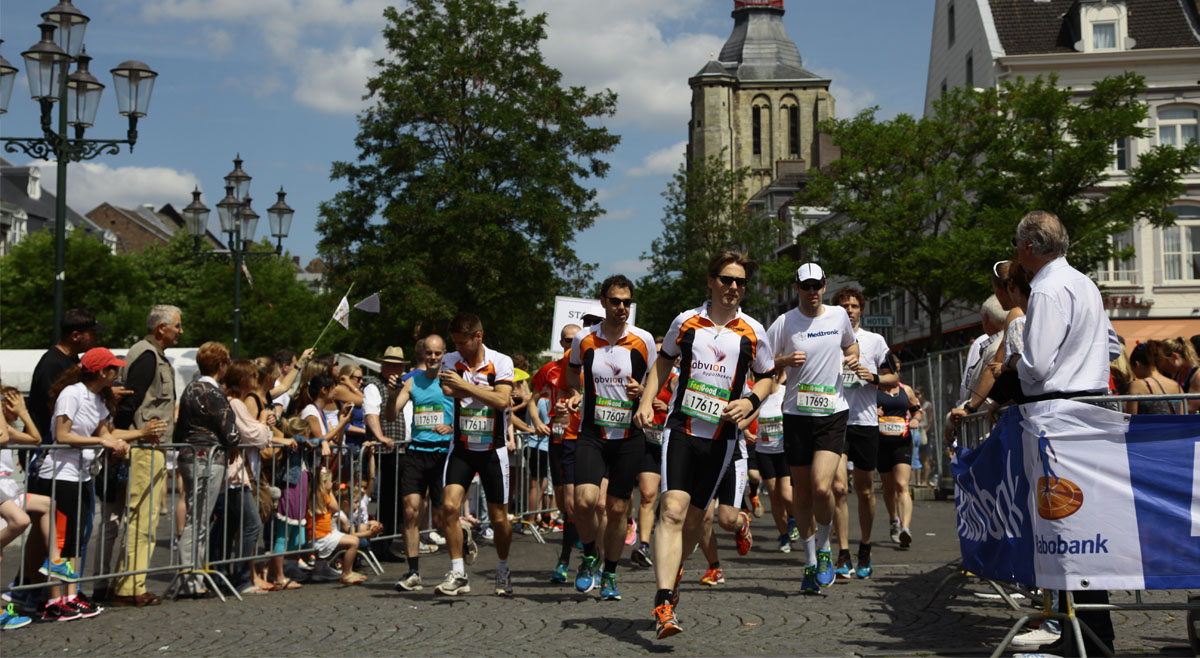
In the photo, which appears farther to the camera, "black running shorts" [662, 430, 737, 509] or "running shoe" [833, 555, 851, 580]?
"running shoe" [833, 555, 851, 580]

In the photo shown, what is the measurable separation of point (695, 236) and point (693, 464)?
66350 mm

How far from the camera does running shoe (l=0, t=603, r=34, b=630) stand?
8.05m

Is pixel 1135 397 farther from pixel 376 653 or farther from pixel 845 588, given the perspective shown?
pixel 376 653

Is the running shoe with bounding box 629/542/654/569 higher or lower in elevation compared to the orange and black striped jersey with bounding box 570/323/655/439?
lower

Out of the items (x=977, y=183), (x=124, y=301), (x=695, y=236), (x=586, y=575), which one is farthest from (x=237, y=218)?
(x=695, y=236)

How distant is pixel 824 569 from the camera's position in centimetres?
891

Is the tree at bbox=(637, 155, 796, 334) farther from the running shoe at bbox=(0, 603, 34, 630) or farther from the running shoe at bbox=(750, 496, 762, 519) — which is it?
the running shoe at bbox=(0, 603, 34, 630)

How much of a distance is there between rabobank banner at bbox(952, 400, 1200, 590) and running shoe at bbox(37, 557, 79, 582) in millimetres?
6130

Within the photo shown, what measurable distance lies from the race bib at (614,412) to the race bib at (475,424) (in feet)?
2.84

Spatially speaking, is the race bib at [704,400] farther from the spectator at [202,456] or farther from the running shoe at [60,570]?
the running shoe at [60,570]

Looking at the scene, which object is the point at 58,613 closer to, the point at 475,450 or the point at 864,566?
the point at 475,450

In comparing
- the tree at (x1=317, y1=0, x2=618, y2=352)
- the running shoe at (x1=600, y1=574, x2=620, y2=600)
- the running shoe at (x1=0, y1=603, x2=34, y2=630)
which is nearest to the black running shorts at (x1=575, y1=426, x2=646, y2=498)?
the running shoe at (x1=600, y1=574, x2=620, y2=600)

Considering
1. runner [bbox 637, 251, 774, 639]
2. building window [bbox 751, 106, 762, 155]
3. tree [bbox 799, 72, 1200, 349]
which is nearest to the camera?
runner [bbox 637, 251, 774, 639]

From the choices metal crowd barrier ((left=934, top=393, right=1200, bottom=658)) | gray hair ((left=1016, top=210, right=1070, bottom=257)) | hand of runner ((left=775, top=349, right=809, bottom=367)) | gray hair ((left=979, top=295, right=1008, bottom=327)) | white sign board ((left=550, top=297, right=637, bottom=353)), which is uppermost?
white sign board ((left=550, top=297, right=637, bottom=353))
